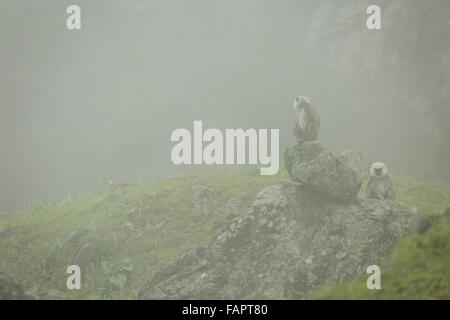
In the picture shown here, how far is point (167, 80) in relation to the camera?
1935 inches

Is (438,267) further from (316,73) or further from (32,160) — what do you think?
(32,160)

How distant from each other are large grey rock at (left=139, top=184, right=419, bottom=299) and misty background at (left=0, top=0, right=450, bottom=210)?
2530cm

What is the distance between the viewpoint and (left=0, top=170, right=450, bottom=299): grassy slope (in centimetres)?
A: 1204

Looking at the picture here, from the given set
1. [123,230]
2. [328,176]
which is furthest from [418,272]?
[123,230]

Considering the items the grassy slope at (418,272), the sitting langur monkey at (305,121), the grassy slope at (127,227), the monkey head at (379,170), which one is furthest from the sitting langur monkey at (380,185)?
the grassy slope at (418,272)

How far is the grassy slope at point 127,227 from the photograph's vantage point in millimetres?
12039

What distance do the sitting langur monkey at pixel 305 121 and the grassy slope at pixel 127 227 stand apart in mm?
3523

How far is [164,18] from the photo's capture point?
48719 mm

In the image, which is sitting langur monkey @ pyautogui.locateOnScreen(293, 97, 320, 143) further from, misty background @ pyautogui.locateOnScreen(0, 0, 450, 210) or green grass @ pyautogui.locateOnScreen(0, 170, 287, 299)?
misty background @ pyautogui.locateOnScreen(0, 0, 450, 210)
